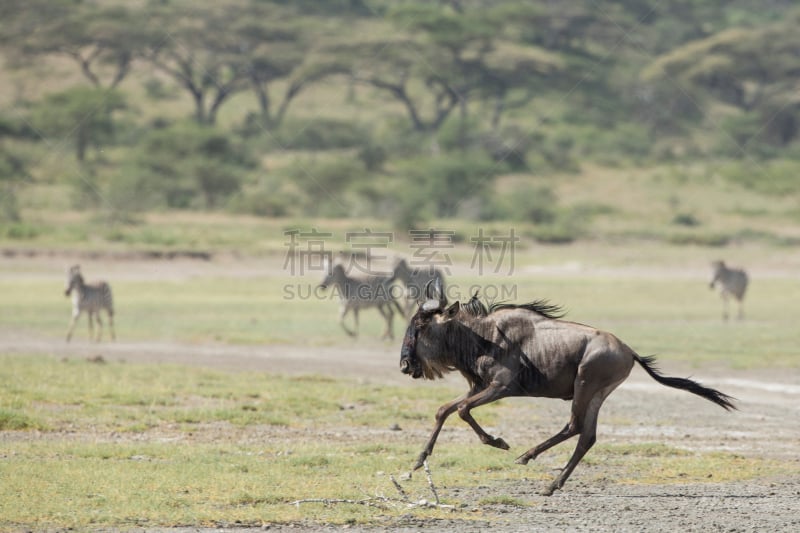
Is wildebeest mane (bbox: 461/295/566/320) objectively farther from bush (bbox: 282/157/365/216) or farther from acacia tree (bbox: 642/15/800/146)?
acacia tree (bbox: 642/15/800/146)

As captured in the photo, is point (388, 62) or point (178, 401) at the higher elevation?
point (388, 62)

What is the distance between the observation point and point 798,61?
2685 inches

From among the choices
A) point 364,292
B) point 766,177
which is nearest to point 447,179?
point 766,177

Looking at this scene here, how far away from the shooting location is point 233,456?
10688mm

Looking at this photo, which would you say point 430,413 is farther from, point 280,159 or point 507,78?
point 507,78

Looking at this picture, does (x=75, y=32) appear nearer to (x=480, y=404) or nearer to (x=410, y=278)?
(x=410, y=278)

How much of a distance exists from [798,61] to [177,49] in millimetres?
33723

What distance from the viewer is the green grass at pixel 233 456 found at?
8.65m

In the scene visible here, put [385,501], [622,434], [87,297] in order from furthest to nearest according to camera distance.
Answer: [87,297], [622,434], [385,501]

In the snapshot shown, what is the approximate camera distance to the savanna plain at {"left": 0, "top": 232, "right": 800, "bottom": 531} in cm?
870

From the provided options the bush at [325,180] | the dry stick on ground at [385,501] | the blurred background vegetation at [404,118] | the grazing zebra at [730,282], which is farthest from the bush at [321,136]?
the dry stick on ground at [385,501]

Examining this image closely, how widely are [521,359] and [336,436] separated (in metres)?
3.18

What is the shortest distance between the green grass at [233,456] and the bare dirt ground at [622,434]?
0.26 meters

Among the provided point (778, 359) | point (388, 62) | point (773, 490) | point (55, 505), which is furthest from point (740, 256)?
point (55, 505)
